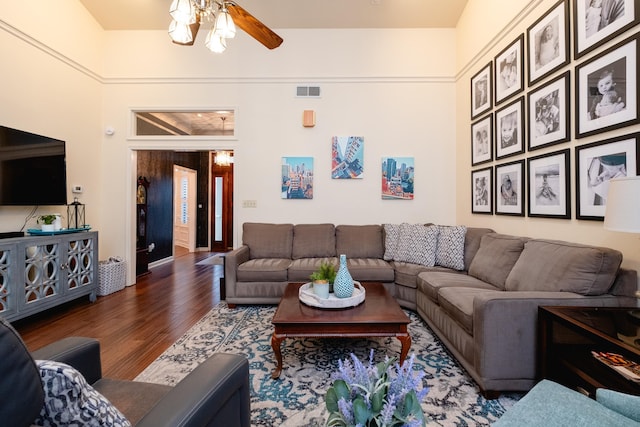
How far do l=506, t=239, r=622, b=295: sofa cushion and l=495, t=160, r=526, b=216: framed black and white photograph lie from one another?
0.74 meters

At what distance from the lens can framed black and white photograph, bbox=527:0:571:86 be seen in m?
2.34

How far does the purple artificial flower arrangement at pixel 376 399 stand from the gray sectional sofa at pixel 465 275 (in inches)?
52.5

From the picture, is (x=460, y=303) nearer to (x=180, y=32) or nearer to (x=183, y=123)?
(x=180, y=32)

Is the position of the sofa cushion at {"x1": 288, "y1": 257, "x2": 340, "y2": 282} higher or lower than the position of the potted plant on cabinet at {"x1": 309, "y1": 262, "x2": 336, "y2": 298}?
lower

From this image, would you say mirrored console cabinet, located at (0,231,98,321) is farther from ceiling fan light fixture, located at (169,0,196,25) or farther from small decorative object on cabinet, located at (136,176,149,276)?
ceiling fan light fixture, located at (169,0,196,25)

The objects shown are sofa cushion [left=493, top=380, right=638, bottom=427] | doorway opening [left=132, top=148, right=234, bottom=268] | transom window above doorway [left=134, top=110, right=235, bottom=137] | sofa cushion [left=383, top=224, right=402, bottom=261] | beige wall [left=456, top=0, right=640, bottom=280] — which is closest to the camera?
sofa cushion [left=493, top=380, right=638, bottom=427]

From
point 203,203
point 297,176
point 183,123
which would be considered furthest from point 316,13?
point 203,203

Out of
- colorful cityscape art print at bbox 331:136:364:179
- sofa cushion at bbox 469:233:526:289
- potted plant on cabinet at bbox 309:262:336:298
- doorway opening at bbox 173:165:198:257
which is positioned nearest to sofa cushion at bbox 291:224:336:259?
colorful cityscape art print at bbox 331:136:364:179

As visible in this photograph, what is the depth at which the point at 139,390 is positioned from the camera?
1121 mm

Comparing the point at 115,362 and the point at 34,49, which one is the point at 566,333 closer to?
the point at 115,362

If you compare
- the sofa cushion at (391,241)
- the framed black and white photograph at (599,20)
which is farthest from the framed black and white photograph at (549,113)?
the sofa cushion at (391,241)

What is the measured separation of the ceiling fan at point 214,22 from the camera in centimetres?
196

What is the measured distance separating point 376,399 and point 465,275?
2.68 m

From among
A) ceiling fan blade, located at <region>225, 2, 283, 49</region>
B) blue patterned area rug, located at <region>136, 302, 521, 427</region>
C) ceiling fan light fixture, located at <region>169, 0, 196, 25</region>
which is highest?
ceiling fan blade, located at <region>225, 2, 283, 49</region>
